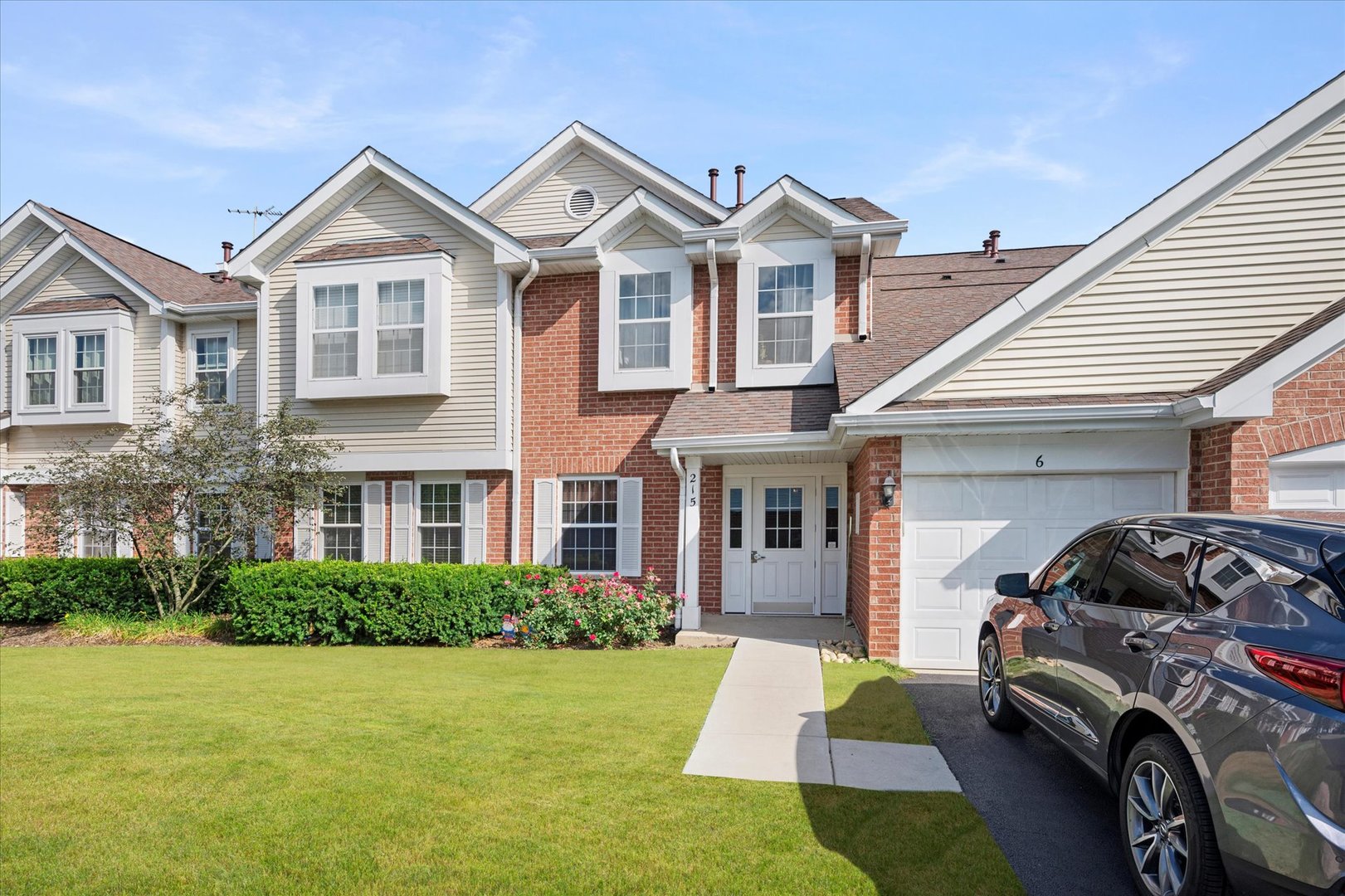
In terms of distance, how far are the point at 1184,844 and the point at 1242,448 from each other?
5848 mm

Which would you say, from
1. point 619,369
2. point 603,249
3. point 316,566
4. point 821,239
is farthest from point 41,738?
point 821,239

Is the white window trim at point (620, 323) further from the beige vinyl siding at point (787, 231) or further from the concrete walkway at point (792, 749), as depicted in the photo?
the concrete walkway at point (792, 749)

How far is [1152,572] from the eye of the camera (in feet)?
13.5

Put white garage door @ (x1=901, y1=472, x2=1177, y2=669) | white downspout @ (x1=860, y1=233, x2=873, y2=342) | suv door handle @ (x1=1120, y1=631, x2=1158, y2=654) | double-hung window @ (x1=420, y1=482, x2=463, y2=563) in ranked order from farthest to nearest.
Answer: double-hung window @ (x1=420, y1=482, x2=463, y2=563)
white downspout @ (x1=860, y1=233, x2=873, y2=342)
white garage door @ (x1=901, y1=472, x2=1177, y2=669)
suv door handle @ (x1=1120, y1=631, x2=1158, y2=654)

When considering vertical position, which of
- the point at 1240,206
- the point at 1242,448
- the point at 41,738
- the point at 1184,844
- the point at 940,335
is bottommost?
the point at 41,738

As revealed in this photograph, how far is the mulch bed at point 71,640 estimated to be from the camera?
40.9 feet

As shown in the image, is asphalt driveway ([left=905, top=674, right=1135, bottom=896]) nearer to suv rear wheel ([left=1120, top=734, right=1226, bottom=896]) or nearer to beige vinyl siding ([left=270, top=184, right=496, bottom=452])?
suv rear wheel ([left=1120, top=734, right=1226, bottom=896])

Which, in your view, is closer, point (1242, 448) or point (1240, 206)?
point (1242, 448)

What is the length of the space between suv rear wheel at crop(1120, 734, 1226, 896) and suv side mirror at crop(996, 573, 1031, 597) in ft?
5.85

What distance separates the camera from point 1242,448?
25.6ft

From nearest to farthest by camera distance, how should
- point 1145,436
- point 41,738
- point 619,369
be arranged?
point 41,738 < point 1145,436 < point 619,369

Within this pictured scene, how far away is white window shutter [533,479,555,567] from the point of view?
1371cm

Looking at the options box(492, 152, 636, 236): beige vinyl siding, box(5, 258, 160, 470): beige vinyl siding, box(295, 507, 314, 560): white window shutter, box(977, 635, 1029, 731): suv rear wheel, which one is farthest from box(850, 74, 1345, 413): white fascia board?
box(5, 258, 160, 470): beige vinyl siding

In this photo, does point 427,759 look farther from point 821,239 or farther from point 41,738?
point 821,239
